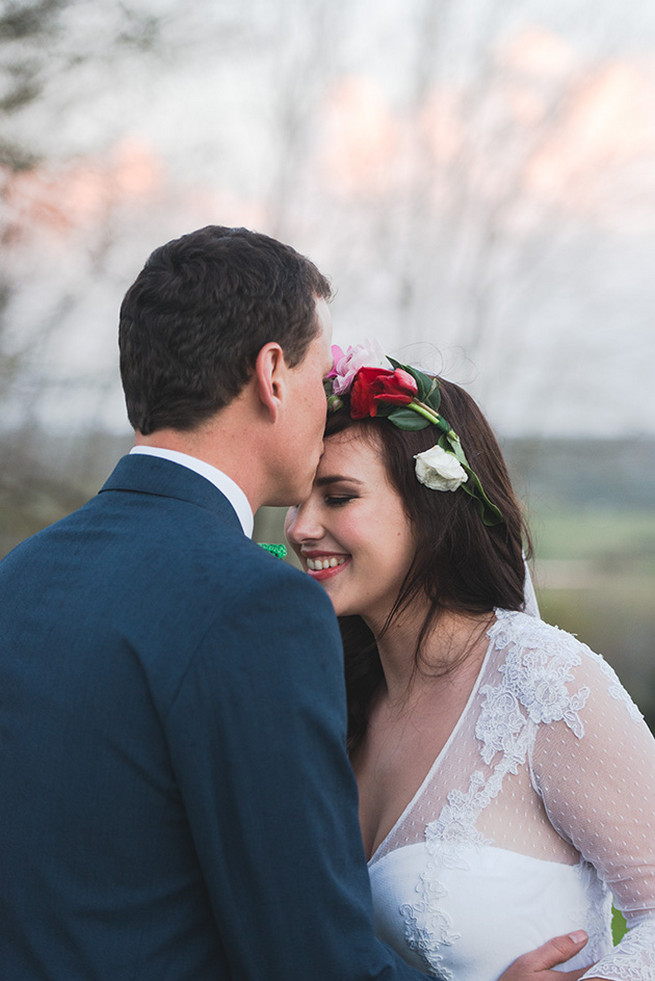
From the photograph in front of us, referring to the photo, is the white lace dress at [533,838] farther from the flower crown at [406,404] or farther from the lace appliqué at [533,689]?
the flower crown at [406,404]

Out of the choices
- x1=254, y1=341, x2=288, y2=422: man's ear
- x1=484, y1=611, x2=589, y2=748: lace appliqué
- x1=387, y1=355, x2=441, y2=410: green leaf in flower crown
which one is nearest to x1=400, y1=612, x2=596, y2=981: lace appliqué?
x1=484, y1=611, x2=589, y2=748: lace appliqué

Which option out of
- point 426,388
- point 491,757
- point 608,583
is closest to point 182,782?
point 491,757

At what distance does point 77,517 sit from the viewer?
147 cm

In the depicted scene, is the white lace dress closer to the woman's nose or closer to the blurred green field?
the woman's nose

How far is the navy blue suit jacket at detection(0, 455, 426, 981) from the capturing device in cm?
119

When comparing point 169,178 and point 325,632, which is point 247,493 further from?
point 169,178

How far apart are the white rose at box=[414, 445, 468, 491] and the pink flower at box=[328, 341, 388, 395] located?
0.24 metres

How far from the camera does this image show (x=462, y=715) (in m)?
2.09

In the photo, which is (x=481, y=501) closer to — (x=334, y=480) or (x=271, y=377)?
(x=334, y=480)

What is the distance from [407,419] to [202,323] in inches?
31.3

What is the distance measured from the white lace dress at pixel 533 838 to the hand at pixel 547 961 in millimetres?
30

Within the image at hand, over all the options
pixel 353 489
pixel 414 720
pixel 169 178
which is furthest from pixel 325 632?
pixel 169 178

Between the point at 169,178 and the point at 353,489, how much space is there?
3.29 metres

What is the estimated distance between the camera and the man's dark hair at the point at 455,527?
7.22 feet
